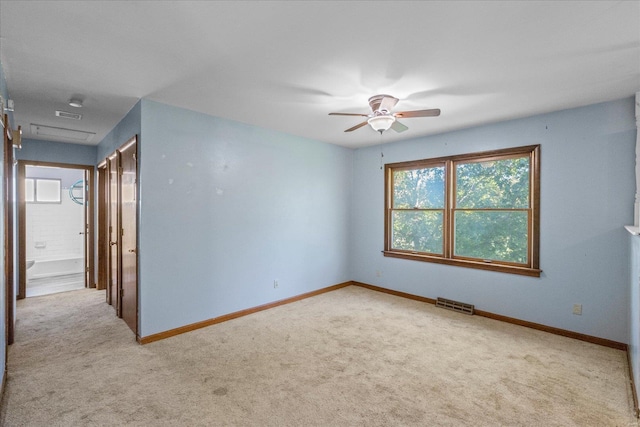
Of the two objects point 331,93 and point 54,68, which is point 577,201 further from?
point 54,68

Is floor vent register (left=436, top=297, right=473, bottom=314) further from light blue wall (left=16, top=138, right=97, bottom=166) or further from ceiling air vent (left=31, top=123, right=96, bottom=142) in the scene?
light blue wall (left=16, top=138, right=97, bottom=166)

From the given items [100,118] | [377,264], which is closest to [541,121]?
[377,264]

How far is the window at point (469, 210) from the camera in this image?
374cm

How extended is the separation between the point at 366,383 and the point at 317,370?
0.44m

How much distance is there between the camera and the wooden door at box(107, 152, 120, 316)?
3863 mm

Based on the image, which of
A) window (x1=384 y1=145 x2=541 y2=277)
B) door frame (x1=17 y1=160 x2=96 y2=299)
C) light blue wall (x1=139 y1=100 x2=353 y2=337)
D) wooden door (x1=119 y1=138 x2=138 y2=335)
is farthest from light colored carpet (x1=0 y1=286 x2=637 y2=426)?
door frame (x1=17 y1=160 x2=96 y2=299)

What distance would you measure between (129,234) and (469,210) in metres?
4.39

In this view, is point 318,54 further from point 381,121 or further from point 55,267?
point 55,267

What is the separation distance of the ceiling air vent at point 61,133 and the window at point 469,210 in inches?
187

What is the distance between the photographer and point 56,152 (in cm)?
490

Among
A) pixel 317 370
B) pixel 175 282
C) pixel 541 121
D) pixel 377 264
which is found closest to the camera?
pixel 317 370

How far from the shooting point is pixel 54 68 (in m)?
2.41

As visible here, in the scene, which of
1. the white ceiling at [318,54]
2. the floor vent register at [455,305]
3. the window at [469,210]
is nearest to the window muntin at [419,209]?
the window at [469,210]

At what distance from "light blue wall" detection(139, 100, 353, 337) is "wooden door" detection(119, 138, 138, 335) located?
222 mm
